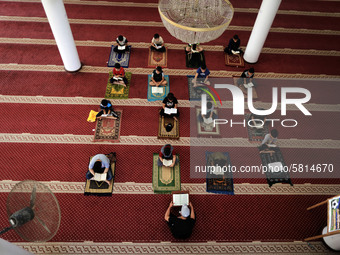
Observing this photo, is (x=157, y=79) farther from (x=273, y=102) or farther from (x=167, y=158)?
(x=273, y=102)

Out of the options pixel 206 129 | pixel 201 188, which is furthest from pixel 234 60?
pixel 201 188

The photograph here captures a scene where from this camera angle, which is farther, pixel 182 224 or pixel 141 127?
pixel 141 127

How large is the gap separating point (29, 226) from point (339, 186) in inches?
192

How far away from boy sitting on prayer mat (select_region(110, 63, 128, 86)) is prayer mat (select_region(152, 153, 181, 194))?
200cm

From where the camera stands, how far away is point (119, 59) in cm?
615

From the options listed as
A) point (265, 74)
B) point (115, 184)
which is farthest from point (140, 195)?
point (265, 74)

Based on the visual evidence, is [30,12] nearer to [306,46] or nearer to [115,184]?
[115,184]

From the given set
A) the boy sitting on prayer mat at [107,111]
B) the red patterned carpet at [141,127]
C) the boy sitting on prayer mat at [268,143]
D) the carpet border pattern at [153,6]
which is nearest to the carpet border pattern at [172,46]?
the red patterned carpet at [141,127]

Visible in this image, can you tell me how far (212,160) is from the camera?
475cm

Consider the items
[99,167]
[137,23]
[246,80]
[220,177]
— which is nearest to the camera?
[99,167]

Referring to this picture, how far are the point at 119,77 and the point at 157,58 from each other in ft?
3.88

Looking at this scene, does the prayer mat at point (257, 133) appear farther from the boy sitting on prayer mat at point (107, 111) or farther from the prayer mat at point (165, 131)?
the boy sitting on prayer mat at point (107, 111)

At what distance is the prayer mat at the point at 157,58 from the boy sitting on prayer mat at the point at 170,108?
1.42 m

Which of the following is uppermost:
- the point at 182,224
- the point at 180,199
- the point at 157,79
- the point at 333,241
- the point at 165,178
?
the point at 157,79
